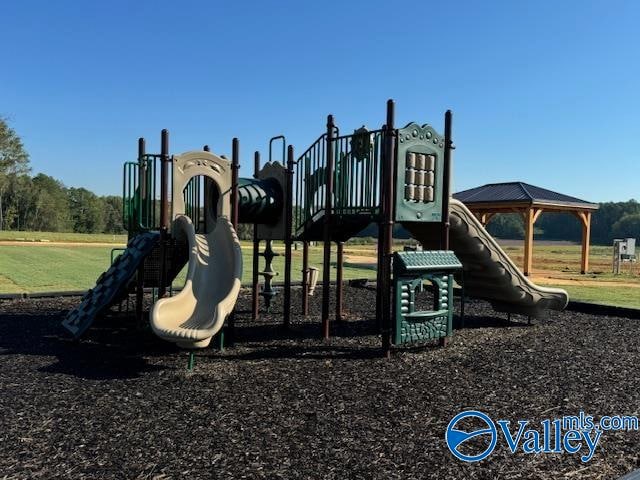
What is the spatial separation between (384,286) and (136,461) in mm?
4143

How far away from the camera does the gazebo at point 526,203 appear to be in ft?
62.4

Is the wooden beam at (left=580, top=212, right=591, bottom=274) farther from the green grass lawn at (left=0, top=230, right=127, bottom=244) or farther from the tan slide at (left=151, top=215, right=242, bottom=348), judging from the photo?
the green grass lawn at (left=0, top=230, right=127, bottom=244)

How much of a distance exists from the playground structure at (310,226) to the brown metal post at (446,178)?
0.05ft

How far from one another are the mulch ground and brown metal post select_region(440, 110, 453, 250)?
5.28 feet

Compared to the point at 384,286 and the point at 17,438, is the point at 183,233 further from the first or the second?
the point at 17,438

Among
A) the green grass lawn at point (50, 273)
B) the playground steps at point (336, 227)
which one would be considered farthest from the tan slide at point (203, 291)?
the green grass lawn at point (50, 273)

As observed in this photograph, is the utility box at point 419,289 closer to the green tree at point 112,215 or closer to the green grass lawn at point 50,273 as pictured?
the green grass lawn at point 50,273

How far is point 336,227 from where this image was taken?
8.52 m

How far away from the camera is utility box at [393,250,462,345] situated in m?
6.68

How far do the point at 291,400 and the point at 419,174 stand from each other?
375 cm

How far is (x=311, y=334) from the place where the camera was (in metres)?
8.02

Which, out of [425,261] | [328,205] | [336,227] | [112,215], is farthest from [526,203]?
[112,215]

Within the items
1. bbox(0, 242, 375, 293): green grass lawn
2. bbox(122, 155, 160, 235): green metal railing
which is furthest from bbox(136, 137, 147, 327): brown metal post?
bbox(0, 242, 375, 293): green grass lawn

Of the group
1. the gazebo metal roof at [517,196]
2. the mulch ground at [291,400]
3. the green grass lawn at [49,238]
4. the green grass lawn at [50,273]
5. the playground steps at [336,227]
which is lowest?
the mulch ground at [291,400]
